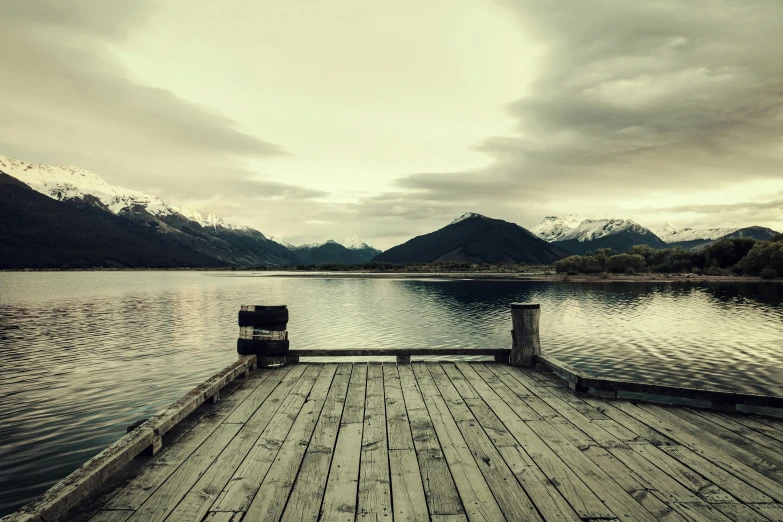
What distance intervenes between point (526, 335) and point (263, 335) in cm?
624

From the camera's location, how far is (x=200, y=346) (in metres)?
26.5

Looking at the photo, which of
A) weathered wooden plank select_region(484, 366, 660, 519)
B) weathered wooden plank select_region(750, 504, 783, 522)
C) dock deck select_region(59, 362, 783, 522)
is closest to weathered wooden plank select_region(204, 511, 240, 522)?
dock deck select_region(59, 362, 783, 522)

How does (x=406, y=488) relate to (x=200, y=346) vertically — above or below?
above

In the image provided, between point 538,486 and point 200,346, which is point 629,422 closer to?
point 538,486

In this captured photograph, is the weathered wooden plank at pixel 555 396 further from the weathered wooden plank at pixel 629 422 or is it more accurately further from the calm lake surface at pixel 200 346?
the calm lake surface at pixel 200 346

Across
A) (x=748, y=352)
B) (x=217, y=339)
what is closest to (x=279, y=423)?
(x=217, y=339)

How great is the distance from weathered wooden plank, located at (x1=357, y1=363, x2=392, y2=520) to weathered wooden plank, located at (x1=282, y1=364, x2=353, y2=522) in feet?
1.33

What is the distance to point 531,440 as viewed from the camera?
5711 mm

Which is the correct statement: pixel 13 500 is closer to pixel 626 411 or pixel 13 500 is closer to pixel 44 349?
pixel 626 411

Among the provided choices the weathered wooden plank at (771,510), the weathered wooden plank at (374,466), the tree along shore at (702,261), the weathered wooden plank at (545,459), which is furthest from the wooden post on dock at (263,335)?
the tree along shore at (702,261)

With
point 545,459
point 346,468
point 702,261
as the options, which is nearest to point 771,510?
point 545,459

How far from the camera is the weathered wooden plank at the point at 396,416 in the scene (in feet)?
18.4

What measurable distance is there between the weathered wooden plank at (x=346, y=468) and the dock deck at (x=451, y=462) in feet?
0.06

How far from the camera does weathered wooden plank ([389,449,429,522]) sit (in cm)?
390
